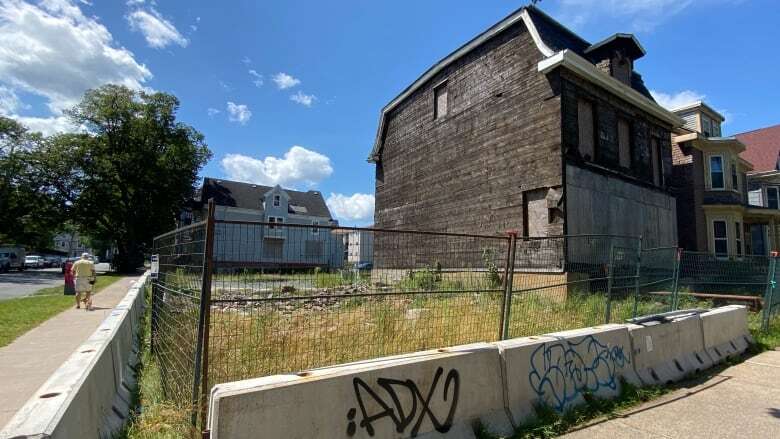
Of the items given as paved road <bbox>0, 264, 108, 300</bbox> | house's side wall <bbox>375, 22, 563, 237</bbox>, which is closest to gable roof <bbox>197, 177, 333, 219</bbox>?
paved road <bbox>0, 264, 108, 300</bbox>

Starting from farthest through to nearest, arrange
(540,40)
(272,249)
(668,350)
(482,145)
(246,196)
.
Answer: (246,196), (482,145), (540,40), (668,350), (272,249)

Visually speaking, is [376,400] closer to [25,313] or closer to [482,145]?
[25,313]

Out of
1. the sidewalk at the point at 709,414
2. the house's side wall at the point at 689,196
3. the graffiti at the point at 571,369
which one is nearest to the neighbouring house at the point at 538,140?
the house's side wall at the point at 689,196

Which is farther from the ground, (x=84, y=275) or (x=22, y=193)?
(x=22, y=193)

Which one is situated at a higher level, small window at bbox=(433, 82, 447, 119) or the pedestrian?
small window at bbox=(433, 82, 447, 119)

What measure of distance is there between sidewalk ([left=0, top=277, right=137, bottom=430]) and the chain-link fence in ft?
4.66

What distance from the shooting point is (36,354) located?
23.3 feet

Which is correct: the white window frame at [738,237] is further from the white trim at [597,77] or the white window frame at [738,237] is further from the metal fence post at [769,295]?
the metal fence post at [769,295]

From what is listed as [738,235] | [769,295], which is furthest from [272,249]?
[738,235]

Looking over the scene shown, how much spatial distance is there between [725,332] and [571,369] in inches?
186

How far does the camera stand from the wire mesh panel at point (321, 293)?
409 cm

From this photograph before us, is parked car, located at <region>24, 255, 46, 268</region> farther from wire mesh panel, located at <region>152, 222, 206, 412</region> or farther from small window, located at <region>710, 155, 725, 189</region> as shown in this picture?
small window, located at <region>710, 155, 725, 189</region>

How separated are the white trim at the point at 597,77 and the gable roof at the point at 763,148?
18.6 m

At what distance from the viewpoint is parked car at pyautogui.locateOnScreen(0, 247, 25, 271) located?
38.4 meters
